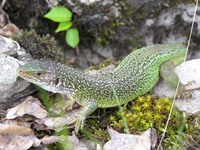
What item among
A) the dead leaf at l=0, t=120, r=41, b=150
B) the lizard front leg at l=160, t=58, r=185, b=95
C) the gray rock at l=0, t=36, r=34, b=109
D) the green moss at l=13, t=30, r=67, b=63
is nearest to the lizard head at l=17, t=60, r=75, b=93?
the gray rock at l=0, t=36, r=34, b=109

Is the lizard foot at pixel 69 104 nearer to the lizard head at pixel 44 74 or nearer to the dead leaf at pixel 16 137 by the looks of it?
the lizard head at pixel 44 74

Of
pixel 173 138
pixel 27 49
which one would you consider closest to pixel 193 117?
pixel 173 138

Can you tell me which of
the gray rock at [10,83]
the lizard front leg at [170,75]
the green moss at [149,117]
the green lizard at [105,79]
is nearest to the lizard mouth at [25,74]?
the green lizard at [105,79]

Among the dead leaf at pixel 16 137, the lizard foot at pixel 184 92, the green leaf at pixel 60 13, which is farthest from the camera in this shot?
the green leaf at pixel 60 13

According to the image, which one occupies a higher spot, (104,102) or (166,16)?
(166,16)

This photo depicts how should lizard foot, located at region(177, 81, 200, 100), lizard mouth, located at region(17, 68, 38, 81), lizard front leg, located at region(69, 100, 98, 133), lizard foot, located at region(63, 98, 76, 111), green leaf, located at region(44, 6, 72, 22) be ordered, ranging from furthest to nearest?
green leaf, located at region(44, 6, 72, 22)
lizard foot, located at region(177, 81, 200, 100)
lizard foot, located at region(63, 98, 76, 111)
lizard front leg, located at region(69, 100, 98, 133)
lizard mouth, located at region(17, 68, 38, 81)

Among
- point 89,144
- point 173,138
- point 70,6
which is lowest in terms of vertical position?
point 89,144

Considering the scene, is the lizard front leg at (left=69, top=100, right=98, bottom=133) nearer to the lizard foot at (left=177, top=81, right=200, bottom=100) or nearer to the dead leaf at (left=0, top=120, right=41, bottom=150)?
the dead leaf at (left=0, top=120, right=41, bottom=150)

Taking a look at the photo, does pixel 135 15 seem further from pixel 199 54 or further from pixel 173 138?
pixel 173 138
